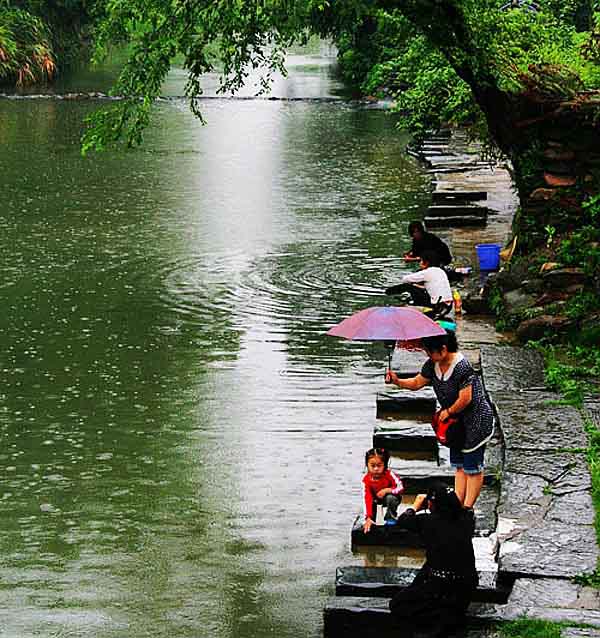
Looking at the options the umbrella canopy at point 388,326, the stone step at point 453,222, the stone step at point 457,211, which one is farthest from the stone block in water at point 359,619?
the stone step at point 457,211

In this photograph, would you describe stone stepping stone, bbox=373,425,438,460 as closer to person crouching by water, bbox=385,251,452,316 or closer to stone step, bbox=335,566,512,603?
stone step, bbox=335,566,512,603

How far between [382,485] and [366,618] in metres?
Result: 1.61

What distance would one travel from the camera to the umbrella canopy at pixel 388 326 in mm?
9406

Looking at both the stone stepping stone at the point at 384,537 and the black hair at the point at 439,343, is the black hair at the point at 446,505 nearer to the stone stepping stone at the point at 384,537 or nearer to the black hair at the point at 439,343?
the black hair at the point at 439,343

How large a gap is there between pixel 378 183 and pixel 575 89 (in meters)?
11.8

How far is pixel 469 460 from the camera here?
354 inches

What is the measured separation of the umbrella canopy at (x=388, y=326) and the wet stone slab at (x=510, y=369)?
233cm

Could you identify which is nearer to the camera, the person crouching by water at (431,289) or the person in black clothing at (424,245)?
the person crouching by water at (431,289)

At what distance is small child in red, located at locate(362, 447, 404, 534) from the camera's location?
9078 millimetres

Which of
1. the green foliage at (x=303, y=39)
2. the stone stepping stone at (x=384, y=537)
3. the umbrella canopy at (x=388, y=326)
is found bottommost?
the stone stepping stone at (x=384, y=537)

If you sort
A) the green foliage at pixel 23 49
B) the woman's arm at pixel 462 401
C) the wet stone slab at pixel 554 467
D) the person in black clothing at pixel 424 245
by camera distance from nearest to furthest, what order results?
the woman's arm at pixel 462 401 < the wet stone slab at pixel 554 467 < the person in black clothing at pixel 424 245 < the green foliage at pixel 23 49

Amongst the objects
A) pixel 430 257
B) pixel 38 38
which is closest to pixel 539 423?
pixel 430 257

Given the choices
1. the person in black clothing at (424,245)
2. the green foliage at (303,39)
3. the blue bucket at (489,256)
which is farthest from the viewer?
the blue bucket at (489,256)

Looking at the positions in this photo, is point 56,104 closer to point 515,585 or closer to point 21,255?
point 21,255
